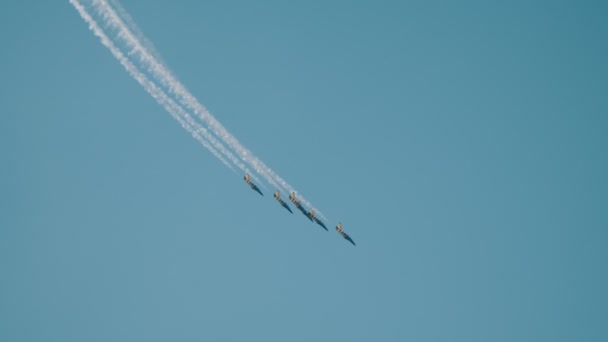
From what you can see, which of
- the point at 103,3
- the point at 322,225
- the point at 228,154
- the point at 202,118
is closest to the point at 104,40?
the point at 103,3

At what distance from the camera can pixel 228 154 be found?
66438mm

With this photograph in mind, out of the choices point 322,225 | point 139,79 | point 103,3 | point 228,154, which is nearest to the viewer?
point 103,3

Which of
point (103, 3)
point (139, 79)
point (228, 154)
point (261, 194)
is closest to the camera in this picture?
point (103, 3)

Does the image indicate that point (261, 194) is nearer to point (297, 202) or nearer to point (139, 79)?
point (297, 202)

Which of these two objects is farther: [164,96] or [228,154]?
[228,154]

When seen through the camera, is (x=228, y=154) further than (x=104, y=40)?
Yes

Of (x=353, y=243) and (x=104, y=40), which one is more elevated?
(x=353, y=243)

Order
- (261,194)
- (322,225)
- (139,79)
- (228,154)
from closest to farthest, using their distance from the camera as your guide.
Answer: (139,79) < (228,154) < (261,194) < (322,225)

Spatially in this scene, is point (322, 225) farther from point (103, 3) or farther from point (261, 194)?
point (103, 3)

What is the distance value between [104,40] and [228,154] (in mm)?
14688

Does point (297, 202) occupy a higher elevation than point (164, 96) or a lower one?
higher

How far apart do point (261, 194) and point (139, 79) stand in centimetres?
2178

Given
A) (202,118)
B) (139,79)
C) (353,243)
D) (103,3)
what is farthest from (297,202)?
(103,3)

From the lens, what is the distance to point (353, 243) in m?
87.1
